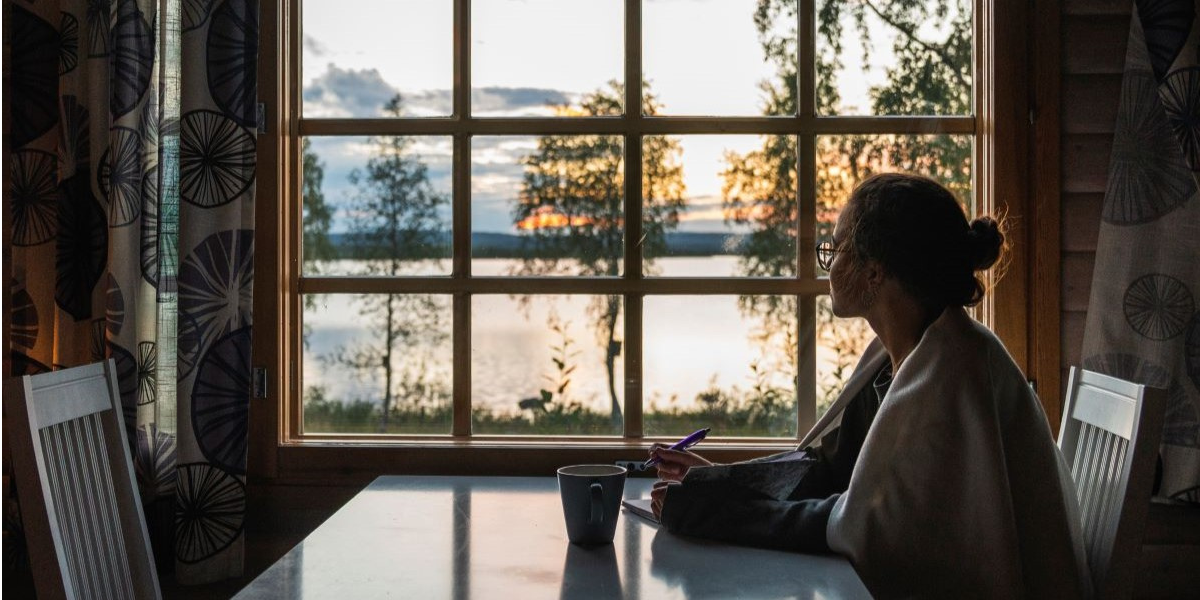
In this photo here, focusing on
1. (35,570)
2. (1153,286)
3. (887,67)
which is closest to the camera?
(35,570)

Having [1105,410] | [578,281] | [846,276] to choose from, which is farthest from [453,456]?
Answer: [1105,410]

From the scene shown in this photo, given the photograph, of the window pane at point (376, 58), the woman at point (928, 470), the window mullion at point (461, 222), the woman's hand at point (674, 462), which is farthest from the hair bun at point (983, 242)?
the window pane at point (376, 58)

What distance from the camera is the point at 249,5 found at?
7.01 feet

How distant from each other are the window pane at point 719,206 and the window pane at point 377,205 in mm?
525

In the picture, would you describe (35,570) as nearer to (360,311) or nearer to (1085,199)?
(360,311)

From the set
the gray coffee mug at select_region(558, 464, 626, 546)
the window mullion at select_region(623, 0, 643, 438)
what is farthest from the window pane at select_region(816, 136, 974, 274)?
the gray coffee mug at select_region(558, 464, 626, 546)

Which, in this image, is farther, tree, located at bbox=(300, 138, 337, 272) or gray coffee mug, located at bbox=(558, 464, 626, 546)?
tree, located at bbox=(300, 138, 337, 272)

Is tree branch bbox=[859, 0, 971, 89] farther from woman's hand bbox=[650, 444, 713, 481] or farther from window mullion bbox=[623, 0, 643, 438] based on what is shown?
woman's hand bbox=[650, 444, 713, 481]

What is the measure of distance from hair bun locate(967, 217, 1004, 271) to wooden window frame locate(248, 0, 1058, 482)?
0.81 meters

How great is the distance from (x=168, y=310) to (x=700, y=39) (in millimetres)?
1416

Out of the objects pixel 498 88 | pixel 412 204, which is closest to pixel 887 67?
pixel 498 88

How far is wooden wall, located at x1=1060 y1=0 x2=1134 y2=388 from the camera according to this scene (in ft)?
7.14

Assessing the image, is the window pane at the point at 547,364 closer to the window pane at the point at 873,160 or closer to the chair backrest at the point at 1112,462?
the window pane at the point at 873,160

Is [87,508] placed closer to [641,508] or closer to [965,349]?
[641,508]
